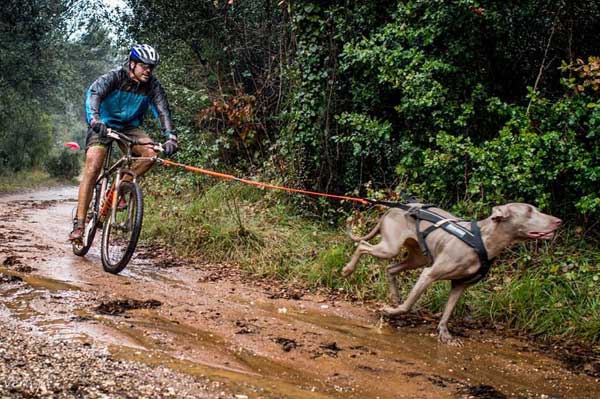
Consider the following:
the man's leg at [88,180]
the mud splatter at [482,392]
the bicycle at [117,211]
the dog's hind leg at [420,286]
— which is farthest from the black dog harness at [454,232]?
the man's leg at [88,180]

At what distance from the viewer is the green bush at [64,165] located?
87.2 feet

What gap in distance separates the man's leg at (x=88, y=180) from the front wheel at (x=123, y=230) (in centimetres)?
34

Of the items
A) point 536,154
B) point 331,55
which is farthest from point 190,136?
point 536,154

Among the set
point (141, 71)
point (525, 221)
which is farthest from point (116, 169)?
point (525, 221)

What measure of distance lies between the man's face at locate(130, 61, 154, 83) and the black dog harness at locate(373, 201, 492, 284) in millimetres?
3093

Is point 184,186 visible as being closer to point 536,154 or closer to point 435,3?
point 435,3

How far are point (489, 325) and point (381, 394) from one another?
2.33 m

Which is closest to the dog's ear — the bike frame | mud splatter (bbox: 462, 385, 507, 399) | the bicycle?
mud splatter (bbox: 462, 385, 507, 399)

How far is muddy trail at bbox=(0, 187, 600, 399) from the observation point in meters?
2.96

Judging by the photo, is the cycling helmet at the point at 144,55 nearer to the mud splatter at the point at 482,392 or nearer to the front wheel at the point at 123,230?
the front wheel at the point at 123,230

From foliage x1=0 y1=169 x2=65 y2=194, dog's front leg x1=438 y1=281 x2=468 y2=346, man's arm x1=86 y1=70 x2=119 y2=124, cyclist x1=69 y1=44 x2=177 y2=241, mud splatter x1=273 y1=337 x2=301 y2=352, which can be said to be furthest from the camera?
foliage x1=0 y1=169 x2=65 y2=194

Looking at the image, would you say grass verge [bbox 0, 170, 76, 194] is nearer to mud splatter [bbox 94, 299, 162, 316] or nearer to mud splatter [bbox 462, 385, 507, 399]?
→ mud splatter [bbox 94, 299, 162, 316]

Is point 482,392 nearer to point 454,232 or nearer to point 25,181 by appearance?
point 454,232

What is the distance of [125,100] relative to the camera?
622 cm
